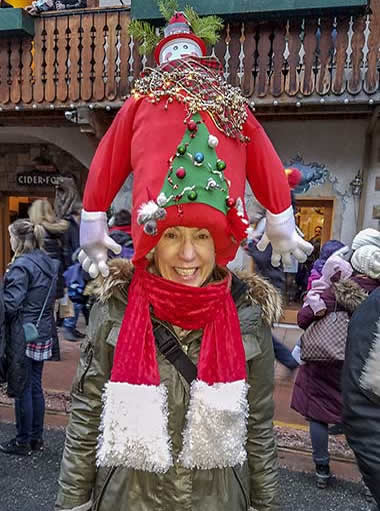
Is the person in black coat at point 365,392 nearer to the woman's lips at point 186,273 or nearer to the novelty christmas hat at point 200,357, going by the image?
the novelty christmas hat at point 200,357

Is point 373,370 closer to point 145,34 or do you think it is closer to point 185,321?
point 185,321

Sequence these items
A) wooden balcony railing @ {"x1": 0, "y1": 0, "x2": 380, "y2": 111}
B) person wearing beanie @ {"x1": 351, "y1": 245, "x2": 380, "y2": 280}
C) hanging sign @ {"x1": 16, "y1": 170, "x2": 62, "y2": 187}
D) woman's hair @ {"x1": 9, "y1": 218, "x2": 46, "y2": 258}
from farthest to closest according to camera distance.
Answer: hanging sign @ {"x1": 16, "y1": 170, "x2": 62, "y2": 187}
wooden balcony railing @ {"x1": 0, "y1": 0, "x2": 380, "y2": 111}
woman's hair @ {"x1": 9, "y1": 218, "x2": 46, "y2": 258}
person wearing beanie @ {"x1": 351, "y1": 245, "x2": 380, "y2": 280}

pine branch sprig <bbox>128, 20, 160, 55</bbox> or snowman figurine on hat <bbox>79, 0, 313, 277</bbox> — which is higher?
pine branch sprig <bbox>128, 20, 160, 55</bbox>

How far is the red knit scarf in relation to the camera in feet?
4.78

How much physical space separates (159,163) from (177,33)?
1.78 ft

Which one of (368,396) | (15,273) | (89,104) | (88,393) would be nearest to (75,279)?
(15,273)

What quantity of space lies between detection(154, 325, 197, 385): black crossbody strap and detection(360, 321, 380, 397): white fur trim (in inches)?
21.2

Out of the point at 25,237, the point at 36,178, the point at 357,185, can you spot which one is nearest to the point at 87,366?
the point at 25,237

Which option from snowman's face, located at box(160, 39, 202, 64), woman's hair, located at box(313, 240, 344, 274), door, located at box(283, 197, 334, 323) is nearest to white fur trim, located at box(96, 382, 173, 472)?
snowman's face, located at box(160, 39, 202, 64)

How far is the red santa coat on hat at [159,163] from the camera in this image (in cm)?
142

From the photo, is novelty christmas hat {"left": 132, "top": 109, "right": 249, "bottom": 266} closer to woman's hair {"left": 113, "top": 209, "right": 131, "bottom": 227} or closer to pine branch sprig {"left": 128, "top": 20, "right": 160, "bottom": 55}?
pine branch sprig {"left": 128, "top": 20, "right": 160, "bottom": 55}

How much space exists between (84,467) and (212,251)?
85 cm

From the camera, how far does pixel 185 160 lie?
1.41 meters

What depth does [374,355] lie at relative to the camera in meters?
1.37
